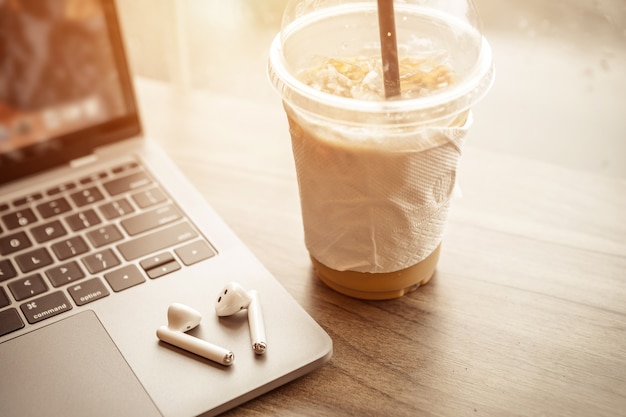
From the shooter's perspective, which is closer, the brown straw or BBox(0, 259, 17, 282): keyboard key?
the brown straw

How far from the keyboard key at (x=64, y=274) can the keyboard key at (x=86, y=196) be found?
0.10 metres

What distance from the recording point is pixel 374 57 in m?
0.57

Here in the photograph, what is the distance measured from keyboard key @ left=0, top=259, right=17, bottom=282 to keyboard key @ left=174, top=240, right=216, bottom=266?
0.15m

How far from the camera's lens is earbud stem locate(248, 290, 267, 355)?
54 centimetres

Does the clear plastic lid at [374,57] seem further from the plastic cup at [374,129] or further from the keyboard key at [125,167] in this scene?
the keyboard key at [125,167]

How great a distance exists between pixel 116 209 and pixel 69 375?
0.21 m

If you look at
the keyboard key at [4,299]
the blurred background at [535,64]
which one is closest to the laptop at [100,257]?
the keyboard key at [4,299]

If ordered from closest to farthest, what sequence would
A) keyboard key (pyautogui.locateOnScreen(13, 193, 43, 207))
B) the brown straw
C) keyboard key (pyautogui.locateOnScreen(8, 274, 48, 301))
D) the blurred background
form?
the brown straw
keyboard key (pyautogui.locateOnScreen(8, 274, 48, 301))
keyboard key (pyautogui.locateOnScreen(13, 193, 43, 207))
the blurred background

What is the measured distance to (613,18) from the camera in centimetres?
88

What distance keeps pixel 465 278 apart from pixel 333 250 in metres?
0.14

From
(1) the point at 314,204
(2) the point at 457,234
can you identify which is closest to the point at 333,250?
(1) the point at 314,204

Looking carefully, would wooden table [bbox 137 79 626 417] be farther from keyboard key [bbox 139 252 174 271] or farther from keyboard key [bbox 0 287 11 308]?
keyboard key [bbox 0 287 11 308]

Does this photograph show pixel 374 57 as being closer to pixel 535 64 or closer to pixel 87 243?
pixel 87 243

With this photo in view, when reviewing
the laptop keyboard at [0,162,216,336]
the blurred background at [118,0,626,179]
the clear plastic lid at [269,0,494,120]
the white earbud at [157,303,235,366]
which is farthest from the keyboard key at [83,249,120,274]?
the blurred background at [118,0,626,179]
